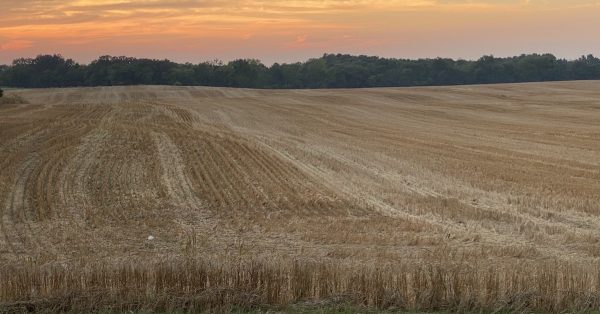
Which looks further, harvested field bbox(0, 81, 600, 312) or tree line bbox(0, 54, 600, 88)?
tree line bbox(0, 54, 600, 88)

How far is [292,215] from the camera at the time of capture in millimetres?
16484

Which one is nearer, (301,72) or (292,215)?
(292,215)

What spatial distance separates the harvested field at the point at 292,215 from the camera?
8219mm

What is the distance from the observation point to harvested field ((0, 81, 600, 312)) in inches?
324

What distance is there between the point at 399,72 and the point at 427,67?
24.6 ft

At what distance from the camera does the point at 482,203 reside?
18.0 m

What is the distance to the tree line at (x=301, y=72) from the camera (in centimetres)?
11644

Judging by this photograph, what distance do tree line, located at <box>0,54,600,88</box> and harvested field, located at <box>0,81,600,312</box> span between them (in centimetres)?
7454

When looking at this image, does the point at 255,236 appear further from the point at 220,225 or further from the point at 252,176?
the point at 252,176

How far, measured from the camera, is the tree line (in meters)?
116

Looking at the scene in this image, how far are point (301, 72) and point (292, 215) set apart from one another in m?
122

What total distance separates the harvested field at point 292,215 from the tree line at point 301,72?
74.5 meters

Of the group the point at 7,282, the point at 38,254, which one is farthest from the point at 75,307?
the point at 38,254

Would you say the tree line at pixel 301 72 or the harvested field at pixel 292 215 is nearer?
the harvested field at pixel 292 215
